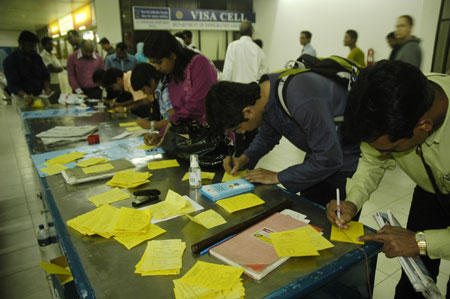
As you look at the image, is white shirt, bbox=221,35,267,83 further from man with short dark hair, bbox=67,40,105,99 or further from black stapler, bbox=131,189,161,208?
black stapler, bbox=131,189,161,208

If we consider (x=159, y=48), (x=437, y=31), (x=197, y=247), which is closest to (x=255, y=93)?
(x=197, y=247)

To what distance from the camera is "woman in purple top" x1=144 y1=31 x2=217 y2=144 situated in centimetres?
208

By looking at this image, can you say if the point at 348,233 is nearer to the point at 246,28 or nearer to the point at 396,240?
the point at 396,240

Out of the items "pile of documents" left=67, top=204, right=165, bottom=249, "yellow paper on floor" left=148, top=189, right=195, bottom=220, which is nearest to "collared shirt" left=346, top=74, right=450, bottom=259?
"yellow paper on floor" left=148, top=189, right=195, bottom=220

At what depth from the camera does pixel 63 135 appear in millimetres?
2205

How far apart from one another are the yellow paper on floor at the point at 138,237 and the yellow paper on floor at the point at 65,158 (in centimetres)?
93

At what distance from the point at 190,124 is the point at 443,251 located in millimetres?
1414

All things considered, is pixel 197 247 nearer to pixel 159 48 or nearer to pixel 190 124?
pixel 190 124

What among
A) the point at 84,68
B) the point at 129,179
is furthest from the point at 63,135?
the point at 84,68

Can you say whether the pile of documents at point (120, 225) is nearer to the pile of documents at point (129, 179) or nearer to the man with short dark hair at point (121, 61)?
the pile of documents at point (129, 179)

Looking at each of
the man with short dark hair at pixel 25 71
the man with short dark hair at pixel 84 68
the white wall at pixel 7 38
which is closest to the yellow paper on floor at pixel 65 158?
the man with short dark hair at pixel 25 71

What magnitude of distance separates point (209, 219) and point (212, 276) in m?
0.31

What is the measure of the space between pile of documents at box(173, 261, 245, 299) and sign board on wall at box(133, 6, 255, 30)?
26.1 feet

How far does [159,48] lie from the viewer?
201 centimetres
